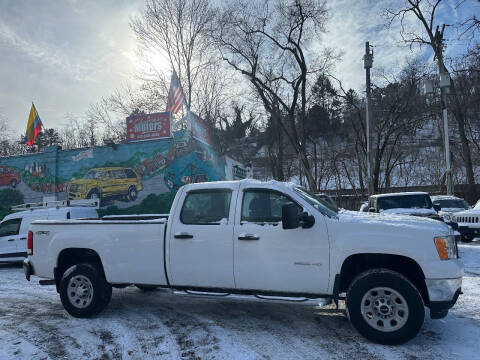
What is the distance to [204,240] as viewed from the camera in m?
4.88

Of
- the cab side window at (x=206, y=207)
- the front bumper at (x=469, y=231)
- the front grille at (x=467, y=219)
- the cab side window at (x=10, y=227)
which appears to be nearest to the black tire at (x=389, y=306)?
the cab side window at (x=206, y=207)

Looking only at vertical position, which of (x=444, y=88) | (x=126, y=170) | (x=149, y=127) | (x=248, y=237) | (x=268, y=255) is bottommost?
(x=268, y=255)

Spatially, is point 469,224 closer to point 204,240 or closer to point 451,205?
point 451,205

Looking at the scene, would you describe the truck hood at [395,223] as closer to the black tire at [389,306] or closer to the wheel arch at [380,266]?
the wheel arch at [380,266]

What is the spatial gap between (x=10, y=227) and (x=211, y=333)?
9424 mm

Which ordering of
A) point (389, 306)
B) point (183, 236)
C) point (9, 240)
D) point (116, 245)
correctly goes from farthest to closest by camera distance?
point (9, 240) < point (116, 245) < point (183, 236) < point (389, 306)

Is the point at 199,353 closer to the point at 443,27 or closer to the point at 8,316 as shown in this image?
the point at 8,316

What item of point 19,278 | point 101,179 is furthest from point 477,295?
point 101,179

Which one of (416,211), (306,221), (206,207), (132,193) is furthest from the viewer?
(132,193)

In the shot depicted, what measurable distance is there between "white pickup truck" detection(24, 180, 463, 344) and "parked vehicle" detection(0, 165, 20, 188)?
18.2 metres

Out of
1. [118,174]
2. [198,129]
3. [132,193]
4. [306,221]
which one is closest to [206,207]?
[306,221]

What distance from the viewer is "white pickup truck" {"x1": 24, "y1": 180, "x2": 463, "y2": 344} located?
4082 millimetres

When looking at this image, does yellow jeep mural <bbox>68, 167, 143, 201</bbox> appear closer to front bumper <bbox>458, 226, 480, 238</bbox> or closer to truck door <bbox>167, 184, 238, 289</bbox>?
front bumper <bbox>458, 226, 480, 238</bbox>

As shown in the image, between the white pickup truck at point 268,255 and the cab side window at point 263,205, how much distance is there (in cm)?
1
